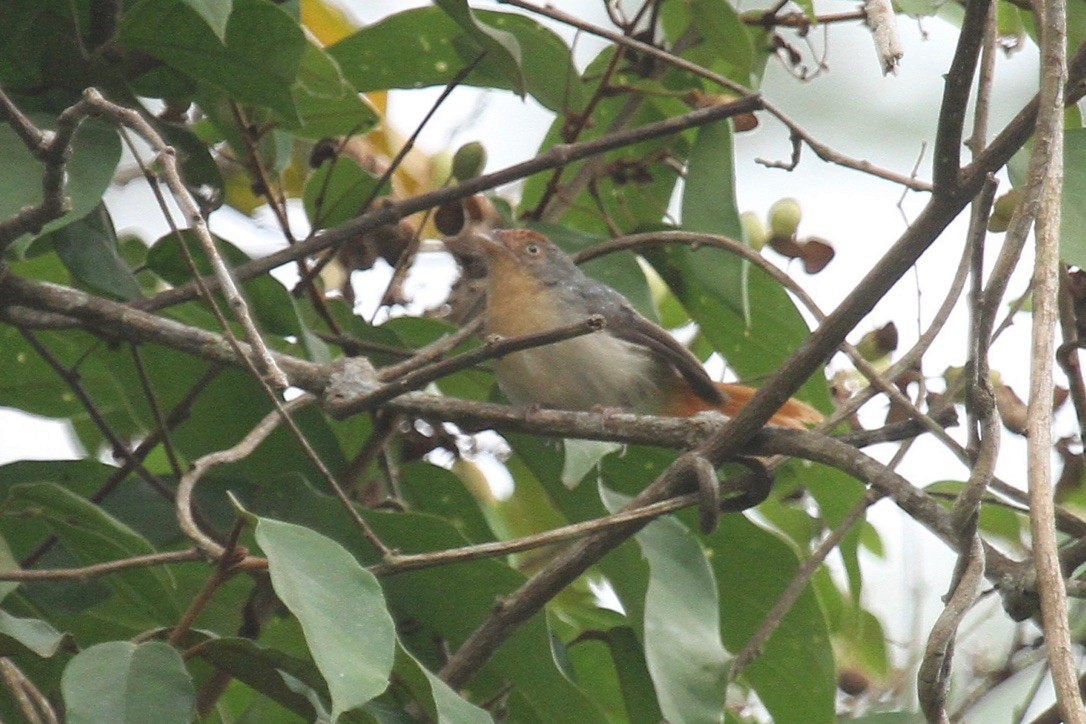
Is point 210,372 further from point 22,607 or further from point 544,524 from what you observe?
point 544,524

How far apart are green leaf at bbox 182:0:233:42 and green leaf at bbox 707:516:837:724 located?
5.11 ft

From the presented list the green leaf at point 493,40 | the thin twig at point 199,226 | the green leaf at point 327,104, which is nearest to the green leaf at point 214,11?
the thin twig at point 199,226

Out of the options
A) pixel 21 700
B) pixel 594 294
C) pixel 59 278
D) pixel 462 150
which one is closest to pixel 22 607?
pixel 21 700

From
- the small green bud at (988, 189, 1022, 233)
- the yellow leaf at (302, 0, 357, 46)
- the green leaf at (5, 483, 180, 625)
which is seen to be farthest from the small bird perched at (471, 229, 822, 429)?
the green leaf at (5, 483, 180, 625)

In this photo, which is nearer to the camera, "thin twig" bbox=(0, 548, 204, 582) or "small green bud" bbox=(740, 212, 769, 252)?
"thin twig" bbox=(0, 548, 204, 582)

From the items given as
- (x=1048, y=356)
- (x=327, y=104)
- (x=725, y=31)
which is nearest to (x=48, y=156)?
(x=327, y=104)

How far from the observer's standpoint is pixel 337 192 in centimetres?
372

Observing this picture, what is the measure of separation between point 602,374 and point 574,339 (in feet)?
0.79

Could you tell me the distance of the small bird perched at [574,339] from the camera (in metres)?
4.33

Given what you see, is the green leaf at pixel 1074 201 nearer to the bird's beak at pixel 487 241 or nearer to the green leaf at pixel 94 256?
the green leaf at pixel 94 256

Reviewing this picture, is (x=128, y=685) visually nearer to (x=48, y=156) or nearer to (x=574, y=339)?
(x=48, y=156)

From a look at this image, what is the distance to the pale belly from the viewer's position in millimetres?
4418

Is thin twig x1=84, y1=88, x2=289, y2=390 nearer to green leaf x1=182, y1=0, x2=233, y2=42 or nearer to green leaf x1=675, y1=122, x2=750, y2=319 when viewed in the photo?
green leaf x1=182, y1=0, x2=233, y2=42

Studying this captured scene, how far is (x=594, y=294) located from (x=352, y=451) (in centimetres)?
130
